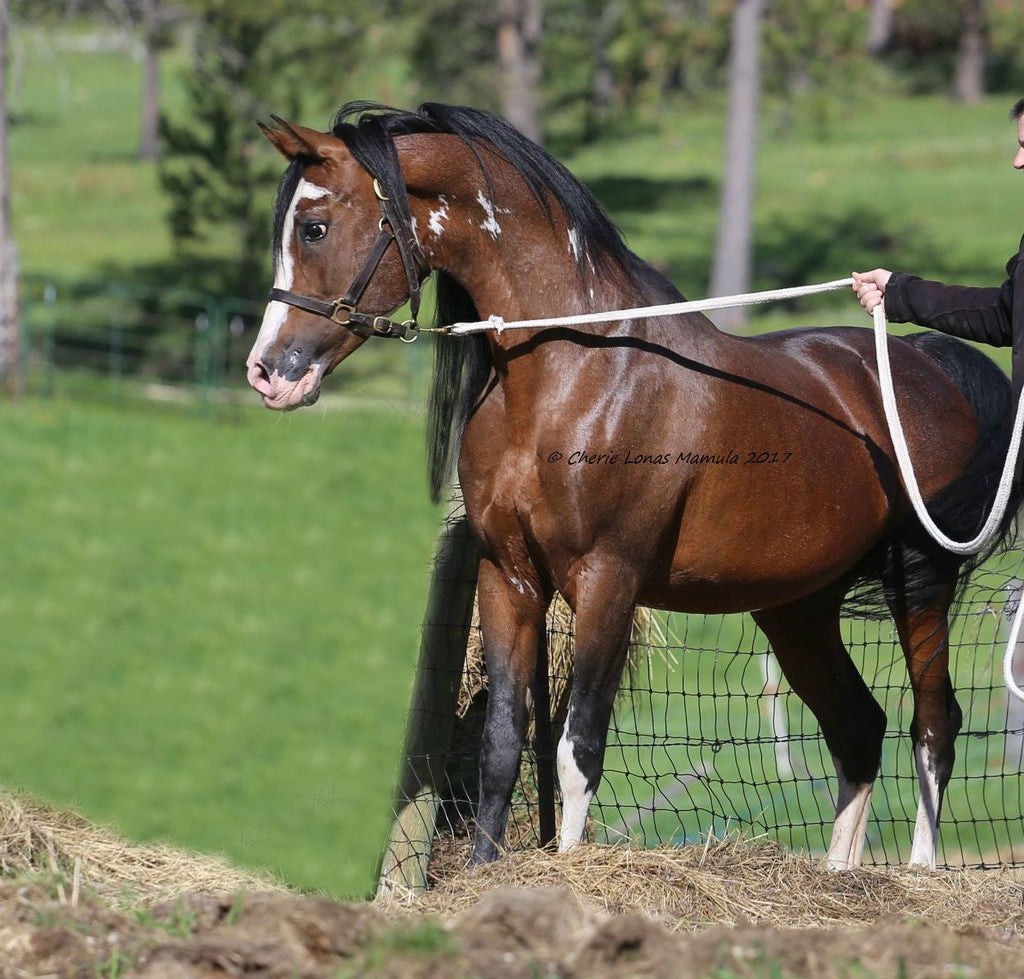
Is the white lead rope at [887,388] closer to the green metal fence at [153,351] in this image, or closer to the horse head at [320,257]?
the horse head at [320,257]

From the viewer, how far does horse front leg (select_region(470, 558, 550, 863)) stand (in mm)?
4355

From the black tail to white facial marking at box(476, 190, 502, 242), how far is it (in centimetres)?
183

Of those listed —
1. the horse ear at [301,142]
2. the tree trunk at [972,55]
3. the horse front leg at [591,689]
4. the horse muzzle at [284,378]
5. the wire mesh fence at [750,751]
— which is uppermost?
the tree trunk at [972,55]

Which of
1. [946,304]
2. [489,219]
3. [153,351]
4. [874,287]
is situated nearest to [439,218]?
[489,219]

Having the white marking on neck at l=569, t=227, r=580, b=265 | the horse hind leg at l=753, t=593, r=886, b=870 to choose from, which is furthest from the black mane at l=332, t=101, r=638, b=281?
the horse hind leg at l=753, t=593, r=886, b=870

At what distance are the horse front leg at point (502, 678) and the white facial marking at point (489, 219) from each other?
97cm

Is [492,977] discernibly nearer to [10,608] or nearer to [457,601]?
[457,601]

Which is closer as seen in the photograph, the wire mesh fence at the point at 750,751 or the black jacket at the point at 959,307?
the black jacket at the point at 959,307

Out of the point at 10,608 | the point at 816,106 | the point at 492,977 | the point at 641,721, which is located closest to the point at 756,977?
the point at 492,977

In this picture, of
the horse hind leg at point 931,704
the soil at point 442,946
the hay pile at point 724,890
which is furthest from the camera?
the horse hind leg at point 931,704

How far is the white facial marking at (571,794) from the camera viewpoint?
13.9ft

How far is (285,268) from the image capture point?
3.98 meters

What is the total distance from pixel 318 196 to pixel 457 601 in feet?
5.45

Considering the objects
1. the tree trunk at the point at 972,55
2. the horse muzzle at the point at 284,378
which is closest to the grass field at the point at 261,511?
the horse muzzle at the point at 284,378
